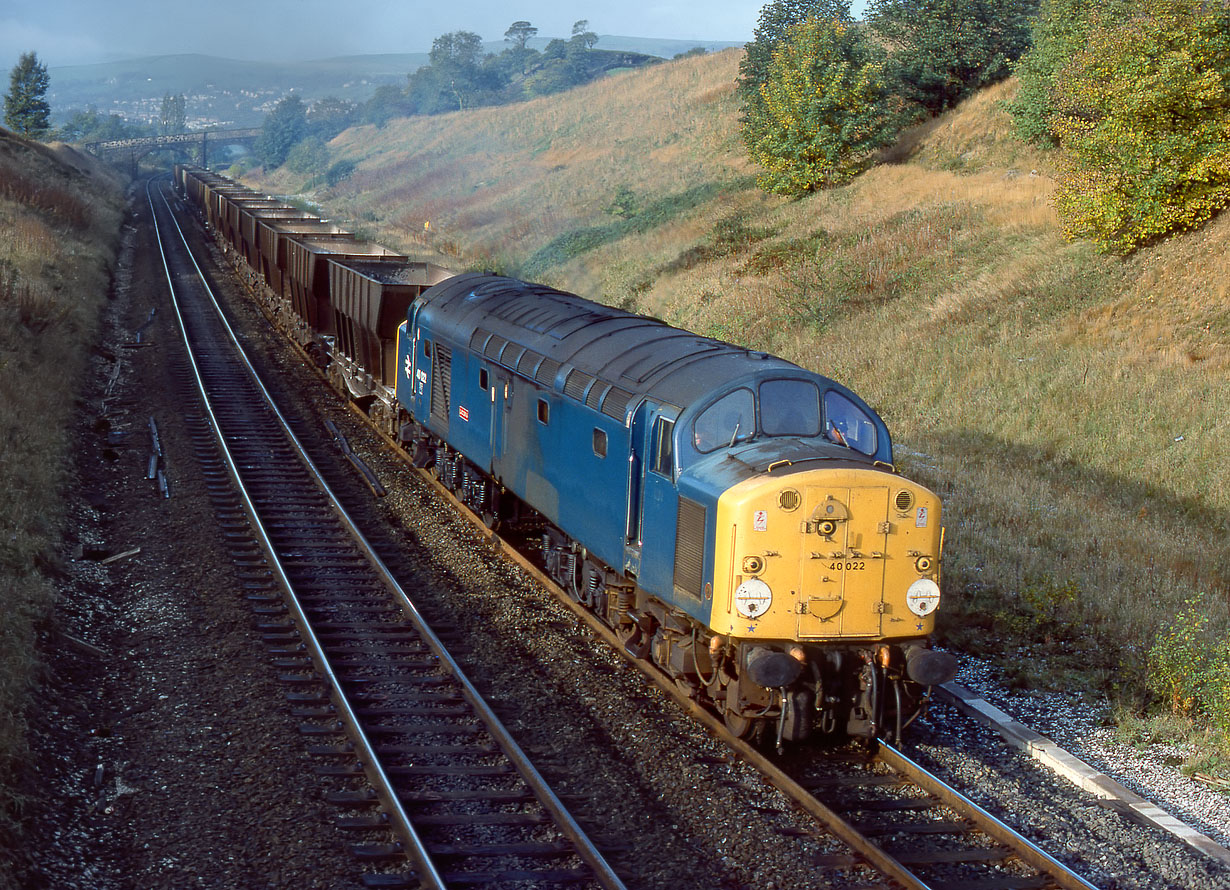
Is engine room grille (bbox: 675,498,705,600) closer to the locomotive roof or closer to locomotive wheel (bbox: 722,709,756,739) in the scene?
the locomotive roof

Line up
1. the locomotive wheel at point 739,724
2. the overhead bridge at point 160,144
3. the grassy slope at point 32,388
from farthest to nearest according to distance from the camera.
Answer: the overhead bridge at point 160,144, the grassy slope at point 32,388, the locomotive wheel at point 739,724

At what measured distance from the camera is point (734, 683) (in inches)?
375

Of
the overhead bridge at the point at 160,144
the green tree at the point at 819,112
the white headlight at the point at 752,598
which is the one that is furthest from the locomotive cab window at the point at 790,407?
the overhead bridge at the point at 160,144

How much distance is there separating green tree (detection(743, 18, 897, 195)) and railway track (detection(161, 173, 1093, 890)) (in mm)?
35371

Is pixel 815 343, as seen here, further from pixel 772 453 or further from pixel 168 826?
pixel 168 826

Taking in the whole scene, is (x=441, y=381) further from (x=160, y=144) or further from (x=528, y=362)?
(x=160, y=144)

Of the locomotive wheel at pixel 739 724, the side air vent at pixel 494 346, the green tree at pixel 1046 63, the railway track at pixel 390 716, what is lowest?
the railway track at pixel 390 716

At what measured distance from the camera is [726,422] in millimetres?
10000

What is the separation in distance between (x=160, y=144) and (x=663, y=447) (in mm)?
Answer: 168679

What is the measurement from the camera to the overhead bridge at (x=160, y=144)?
465 ft

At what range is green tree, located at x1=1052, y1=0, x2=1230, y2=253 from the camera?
23938 mm

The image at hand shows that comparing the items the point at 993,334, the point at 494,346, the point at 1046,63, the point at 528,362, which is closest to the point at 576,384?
the point at 528,362

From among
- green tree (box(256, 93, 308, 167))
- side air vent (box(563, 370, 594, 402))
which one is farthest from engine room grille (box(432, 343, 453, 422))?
green tree (box(256, 93, 308, 167))

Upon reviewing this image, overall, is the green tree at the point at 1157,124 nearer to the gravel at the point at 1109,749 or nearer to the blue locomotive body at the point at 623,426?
the blue locomotive body at the point at 623,426
